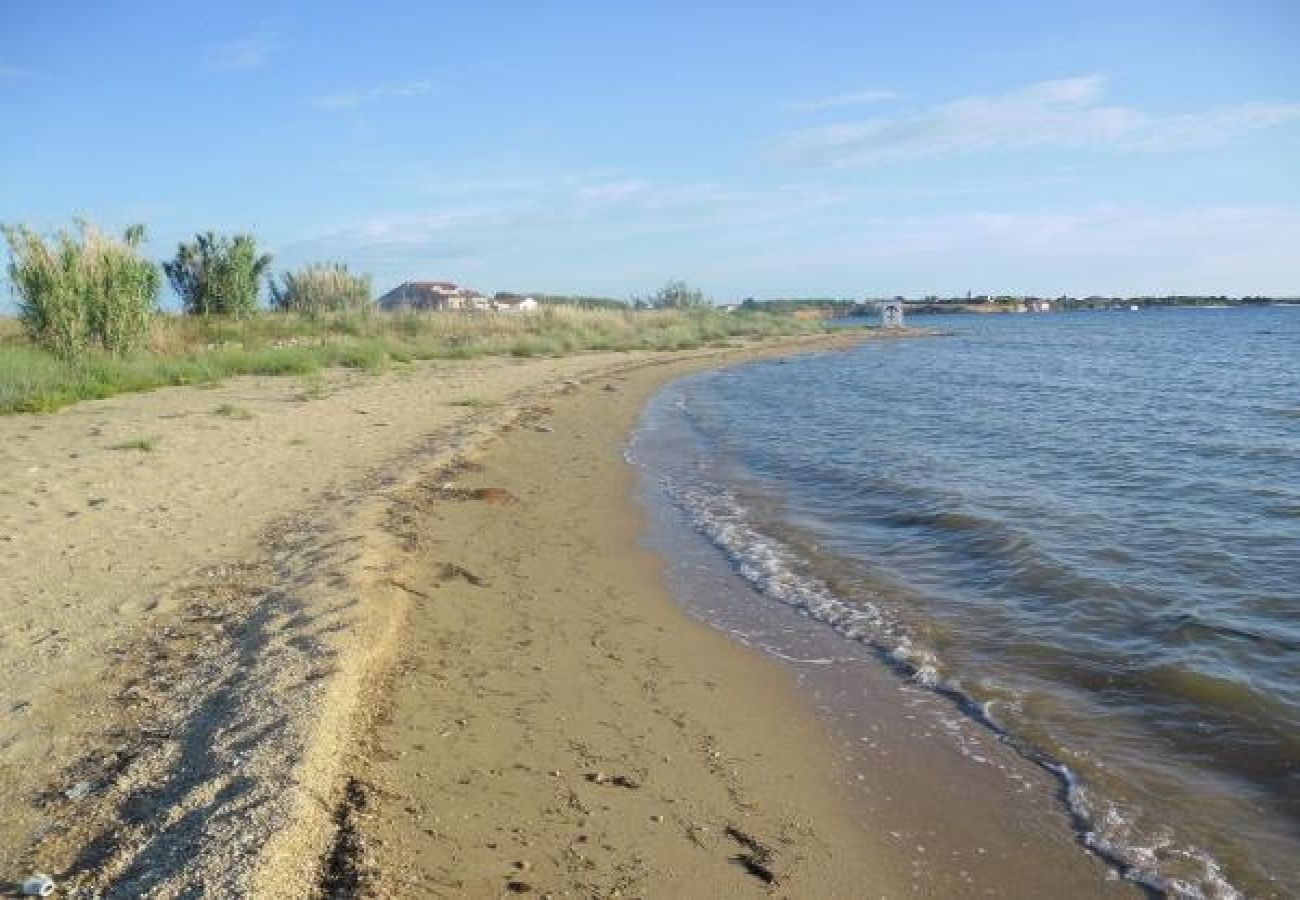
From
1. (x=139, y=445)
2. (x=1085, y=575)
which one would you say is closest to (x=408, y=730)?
(x=1085, y=575)

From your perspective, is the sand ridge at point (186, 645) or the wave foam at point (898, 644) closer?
the sand ridge at point (186, 645)

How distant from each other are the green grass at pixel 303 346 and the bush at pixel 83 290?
40cm

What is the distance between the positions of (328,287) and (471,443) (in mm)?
24341

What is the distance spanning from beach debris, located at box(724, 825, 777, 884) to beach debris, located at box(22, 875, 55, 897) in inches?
94.2

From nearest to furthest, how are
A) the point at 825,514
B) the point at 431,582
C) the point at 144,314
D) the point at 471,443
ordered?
the point at 431,582, the point at 825,514, the point at 471,443, the point at 144,314

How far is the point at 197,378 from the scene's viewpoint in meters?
17.9

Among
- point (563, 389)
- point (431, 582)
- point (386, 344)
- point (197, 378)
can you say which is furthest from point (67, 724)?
point (386, 344)

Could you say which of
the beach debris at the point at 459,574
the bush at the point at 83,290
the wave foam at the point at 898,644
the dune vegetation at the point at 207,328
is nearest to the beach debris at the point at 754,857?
the wave foam at the point at 898,644

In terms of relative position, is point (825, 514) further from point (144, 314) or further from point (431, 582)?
point (144, 314)

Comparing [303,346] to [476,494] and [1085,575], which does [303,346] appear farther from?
[1085,575]

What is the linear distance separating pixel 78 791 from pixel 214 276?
27409mm

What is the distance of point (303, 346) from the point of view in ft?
82.5

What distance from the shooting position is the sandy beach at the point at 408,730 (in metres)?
3.34

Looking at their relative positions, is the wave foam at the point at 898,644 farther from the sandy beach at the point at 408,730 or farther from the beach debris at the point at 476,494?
the beach debris at the point at 476,494
